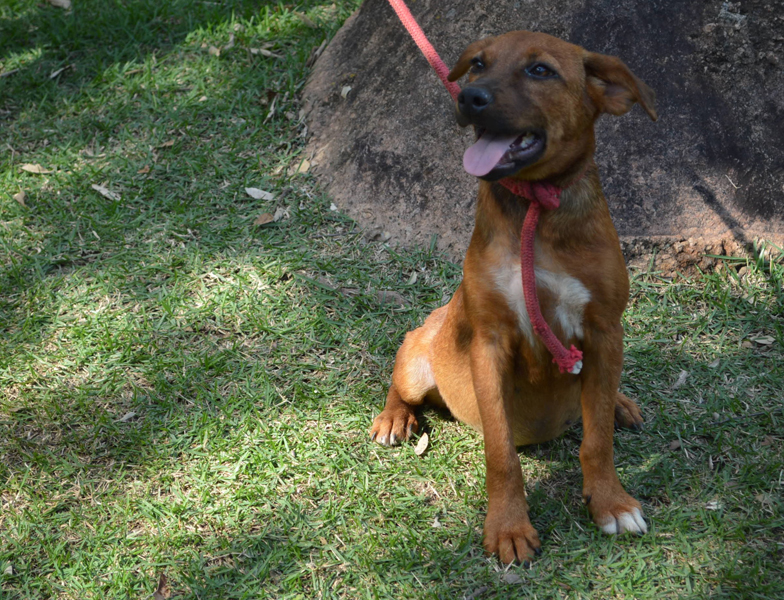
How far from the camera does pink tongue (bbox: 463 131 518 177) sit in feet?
9.72

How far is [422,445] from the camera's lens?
4059 mm

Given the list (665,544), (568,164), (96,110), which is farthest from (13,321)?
(665,544)

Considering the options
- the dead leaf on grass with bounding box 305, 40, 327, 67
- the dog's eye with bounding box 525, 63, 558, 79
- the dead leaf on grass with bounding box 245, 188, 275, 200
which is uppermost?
the dog's eye with bounding box 525, 63, 558, 79

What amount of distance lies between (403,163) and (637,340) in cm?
→ 203

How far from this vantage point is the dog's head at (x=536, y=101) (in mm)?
2969

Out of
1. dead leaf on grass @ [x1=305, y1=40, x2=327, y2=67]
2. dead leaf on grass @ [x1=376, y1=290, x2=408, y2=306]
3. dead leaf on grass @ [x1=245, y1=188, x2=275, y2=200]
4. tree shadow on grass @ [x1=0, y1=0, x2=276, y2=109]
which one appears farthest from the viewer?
tree shadow on grass @ [x1=0, y1=0, x2=276, y2=109]

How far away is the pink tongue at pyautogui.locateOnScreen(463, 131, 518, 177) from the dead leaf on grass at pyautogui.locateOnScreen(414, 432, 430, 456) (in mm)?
1668

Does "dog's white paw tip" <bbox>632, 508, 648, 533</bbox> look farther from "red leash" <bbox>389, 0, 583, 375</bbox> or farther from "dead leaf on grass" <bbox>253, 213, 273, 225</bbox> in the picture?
"dead leaf on grass" <bbox>253, 213, 273, 225</bbox>

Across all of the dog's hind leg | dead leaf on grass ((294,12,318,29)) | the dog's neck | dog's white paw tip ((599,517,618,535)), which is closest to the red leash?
the dog's neck

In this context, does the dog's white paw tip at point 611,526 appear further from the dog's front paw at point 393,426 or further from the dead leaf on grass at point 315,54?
the dead leaf on grass at point 315,54

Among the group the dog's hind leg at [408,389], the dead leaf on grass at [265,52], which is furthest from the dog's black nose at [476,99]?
the dead leaf on grass at [265,52]

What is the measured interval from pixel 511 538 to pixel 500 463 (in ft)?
1.09

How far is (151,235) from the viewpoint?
5535 mm

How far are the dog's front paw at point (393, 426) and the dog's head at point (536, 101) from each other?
5.14ft
